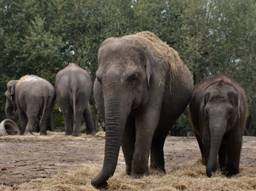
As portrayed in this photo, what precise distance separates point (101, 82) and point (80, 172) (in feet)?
5.32

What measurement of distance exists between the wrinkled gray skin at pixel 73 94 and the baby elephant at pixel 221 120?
10.4 m

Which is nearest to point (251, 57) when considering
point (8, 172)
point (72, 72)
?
point (72, 72)

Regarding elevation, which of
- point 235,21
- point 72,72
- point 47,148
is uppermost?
point 235,21

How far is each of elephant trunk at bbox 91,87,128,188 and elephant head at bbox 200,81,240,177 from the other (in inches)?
65.1

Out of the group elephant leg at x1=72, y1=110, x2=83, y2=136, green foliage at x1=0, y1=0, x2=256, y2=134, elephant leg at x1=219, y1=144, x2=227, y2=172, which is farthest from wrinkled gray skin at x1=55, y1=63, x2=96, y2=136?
green foliage at x1=0, y1=0, x2=256, y2=134

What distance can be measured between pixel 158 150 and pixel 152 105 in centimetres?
154

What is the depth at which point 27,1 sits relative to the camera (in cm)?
3428

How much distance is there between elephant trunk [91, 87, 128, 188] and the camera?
828 centimetres

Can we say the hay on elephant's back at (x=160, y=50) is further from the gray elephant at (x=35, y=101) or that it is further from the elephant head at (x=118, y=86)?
the gray elephant at (x=35, y=101)

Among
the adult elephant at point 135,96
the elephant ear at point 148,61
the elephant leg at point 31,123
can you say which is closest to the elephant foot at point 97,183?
the adult elephant at point 135,96

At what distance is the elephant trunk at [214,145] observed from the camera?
9.34 m

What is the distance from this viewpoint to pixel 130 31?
33.7 meters

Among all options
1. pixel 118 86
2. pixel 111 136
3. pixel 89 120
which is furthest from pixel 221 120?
pixel 89 120

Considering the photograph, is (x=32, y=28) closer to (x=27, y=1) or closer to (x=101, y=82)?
(x=27, y=1)
